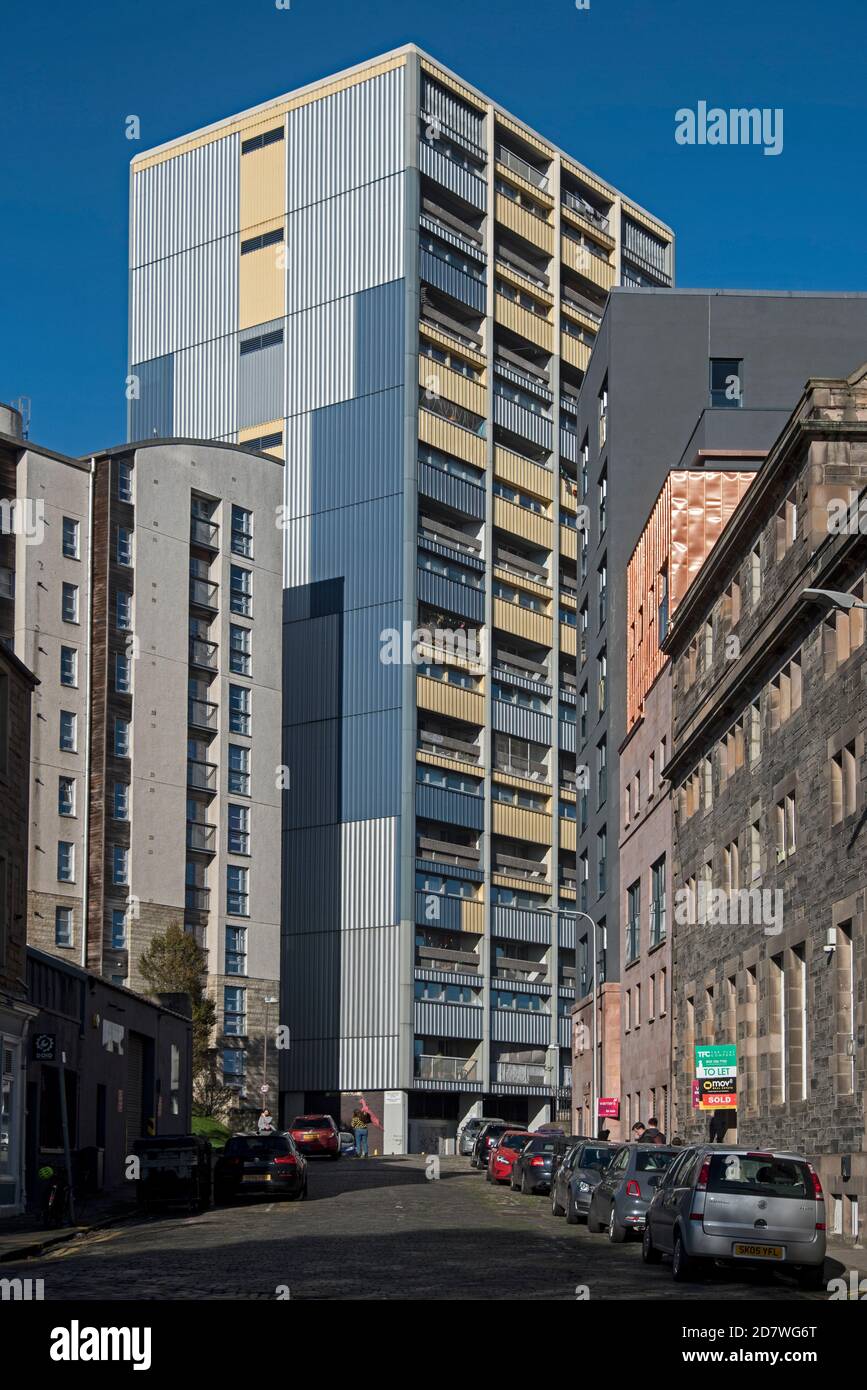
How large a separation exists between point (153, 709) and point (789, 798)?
57307mm

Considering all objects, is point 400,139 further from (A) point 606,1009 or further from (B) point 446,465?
(A) point 606,1009

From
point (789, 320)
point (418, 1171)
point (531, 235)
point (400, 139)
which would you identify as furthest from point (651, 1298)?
point (531, 235)

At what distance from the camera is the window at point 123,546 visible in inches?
3679

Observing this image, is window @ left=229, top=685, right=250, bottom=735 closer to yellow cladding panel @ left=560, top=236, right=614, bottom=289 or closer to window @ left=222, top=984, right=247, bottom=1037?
window @ left=222, top=984, right=247, bottom=1037

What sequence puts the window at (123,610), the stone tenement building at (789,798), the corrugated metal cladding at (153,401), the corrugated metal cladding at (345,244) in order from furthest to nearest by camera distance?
the corrugated metal cladding at (153,401)
the corrugated metal cladding at (345,244)
the window at (123,610)
the stone tenement building at (789,798)

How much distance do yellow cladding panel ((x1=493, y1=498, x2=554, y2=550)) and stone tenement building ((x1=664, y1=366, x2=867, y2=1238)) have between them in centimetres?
5657

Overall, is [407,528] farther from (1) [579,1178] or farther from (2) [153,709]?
(1) [579,1178]

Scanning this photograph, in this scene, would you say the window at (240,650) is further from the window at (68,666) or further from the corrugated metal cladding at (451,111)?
the corrugated metal cladding at (451,111)

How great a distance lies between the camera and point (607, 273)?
119 meters

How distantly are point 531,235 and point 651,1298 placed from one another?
326 feet

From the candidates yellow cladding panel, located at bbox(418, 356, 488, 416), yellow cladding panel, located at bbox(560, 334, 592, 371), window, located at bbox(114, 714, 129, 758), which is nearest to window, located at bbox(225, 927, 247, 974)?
window, located at bbox(114, 714, 129, 758)

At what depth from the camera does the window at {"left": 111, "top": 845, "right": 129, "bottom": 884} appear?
90688mm

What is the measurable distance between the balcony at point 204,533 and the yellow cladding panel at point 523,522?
16.9 m

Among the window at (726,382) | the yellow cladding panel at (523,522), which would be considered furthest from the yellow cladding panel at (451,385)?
the window at (726,382)
